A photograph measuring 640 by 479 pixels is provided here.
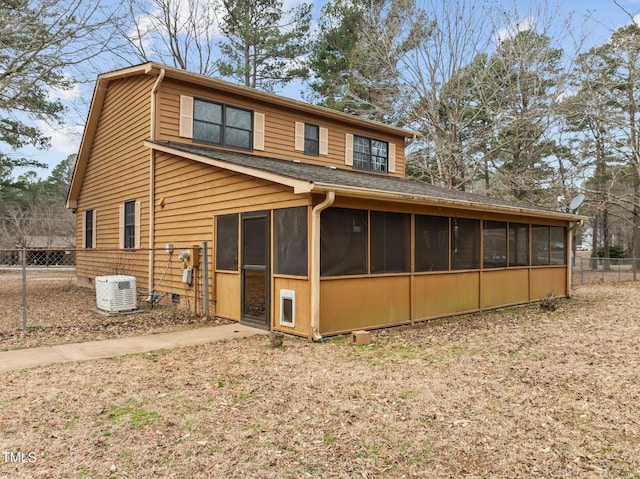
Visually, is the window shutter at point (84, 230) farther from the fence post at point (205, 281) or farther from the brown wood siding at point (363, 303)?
the brown wood siding at point (363, 303)

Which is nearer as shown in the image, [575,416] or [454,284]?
[575,416]

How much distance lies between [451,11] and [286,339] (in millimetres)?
16202

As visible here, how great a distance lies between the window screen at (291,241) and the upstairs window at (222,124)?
15.5 feet

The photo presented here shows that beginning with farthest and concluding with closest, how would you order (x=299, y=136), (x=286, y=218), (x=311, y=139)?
1. (x=311, y=139)
2. (x=299, y=136)
3. (x=286, y=218)

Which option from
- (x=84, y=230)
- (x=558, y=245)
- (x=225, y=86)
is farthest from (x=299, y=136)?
(x=84, y=230)

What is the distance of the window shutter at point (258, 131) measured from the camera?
11586 mm

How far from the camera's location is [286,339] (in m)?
6.67

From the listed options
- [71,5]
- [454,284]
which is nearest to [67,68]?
[71,5]

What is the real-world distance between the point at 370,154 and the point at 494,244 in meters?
5.97

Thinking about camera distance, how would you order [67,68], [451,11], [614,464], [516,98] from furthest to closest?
1. [516,98]
2. [451,11]
3. [67,68]
4. [614,464]

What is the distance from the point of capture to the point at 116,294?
9.03m

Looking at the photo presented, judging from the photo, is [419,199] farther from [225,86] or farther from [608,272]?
[608,272]

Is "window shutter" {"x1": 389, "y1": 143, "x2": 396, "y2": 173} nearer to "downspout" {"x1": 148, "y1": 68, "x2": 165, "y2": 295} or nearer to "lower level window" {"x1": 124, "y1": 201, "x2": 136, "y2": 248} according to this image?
"downspout" {"x1": 148, "y1": 68, "x2": 165, "y2": 295}

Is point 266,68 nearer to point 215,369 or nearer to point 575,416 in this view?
point 215,369
